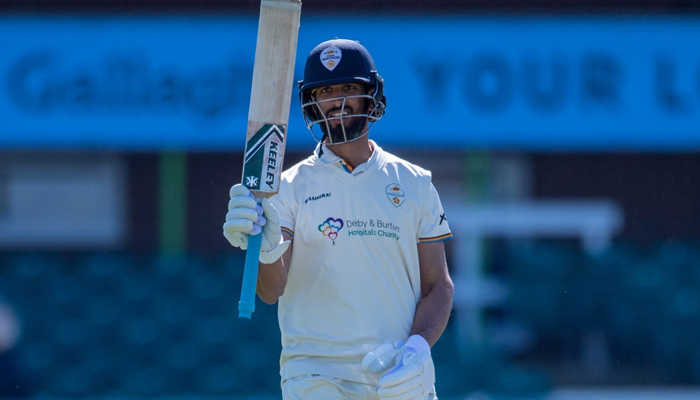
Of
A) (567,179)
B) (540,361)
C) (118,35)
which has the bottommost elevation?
(540,361)

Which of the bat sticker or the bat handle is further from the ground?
the bat sticker

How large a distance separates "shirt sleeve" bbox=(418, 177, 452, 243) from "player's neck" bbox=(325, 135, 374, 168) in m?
0.21

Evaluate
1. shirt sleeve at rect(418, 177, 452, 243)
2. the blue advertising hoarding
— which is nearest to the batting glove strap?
shirt sleeve at rect(418, 177, 452, 243)

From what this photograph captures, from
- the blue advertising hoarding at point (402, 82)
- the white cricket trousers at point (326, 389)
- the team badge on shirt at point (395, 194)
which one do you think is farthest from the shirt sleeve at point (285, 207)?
the blue advertising hoarding at point (402, 82)

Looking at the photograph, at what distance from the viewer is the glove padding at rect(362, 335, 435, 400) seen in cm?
206

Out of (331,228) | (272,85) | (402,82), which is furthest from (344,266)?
(402,82)

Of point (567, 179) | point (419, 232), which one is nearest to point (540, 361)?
point (567, 179)

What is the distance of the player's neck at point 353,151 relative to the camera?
7.72 ft

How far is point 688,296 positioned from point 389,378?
572cm

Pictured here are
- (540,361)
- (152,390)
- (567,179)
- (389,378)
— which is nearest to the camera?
(389,378)

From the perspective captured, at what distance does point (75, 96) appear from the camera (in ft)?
22.5

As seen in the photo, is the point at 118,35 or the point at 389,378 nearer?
the point at 389,378

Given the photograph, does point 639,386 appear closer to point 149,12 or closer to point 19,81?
point 149,12

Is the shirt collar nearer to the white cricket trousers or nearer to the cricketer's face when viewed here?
the cricketer's face
